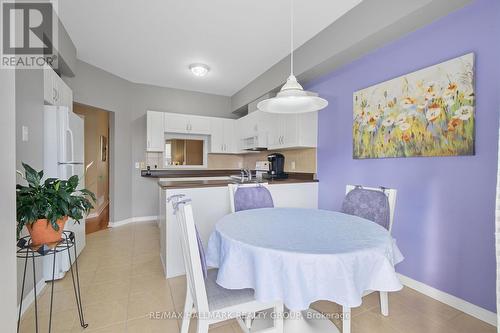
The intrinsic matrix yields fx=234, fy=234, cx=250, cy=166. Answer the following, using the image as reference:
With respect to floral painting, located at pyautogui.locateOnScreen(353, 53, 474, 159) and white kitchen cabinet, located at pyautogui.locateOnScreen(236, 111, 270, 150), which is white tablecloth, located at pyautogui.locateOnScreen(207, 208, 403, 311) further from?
white kitchen cabinet, located at pyautogui.locateOnScreen(236, 111, 270, 150)

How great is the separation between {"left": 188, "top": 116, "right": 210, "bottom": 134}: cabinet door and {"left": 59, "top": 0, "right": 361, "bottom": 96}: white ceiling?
89cm

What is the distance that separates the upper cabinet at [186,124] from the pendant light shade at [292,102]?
110 inches

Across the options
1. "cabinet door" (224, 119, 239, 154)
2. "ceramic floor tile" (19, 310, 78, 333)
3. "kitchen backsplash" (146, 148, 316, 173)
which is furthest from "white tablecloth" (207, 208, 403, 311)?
"cabinet door" (224, 119, 239, 154)

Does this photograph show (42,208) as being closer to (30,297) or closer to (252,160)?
(30,297)

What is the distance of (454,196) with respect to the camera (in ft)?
5.92

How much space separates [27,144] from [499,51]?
350 centimetres

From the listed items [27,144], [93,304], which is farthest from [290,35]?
[93,304]

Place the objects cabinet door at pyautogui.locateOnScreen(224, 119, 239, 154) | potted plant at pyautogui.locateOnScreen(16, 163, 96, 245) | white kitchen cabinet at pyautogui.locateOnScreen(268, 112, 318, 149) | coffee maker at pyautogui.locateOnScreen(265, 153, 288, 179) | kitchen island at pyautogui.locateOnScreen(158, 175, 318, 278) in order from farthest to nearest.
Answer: cabinet door at pyautogui.locateOnScreen(224, 119, 239, 154) → coffee maker at pyautogui.locateOnScreen(265, 153, 288, 179) → white kitchen cabinet at pyautogui.locateOnScreen(268, 112, 318, 149) → kitchen island at pyautogui.locateOnScreen(158, 175, 318, 278) → potted plant at pyautogui.locateOnScreen(16, 163, 96, 245)

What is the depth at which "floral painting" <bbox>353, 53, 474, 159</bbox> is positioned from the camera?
5.67 ft

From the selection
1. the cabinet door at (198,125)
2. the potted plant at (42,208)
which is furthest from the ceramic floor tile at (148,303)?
the cabinet door at (198,125)

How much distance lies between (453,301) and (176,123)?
420 centimetres

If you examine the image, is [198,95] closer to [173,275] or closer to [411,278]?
[173,275]

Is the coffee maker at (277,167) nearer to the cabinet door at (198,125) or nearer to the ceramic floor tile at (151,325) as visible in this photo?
the cabinet door at (198,125)

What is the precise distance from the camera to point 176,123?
4246mm
